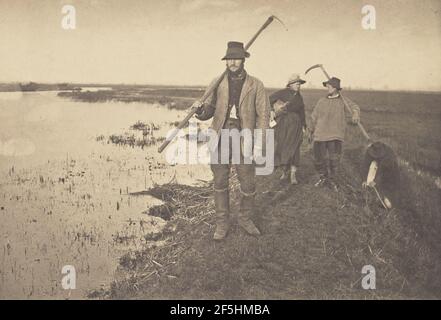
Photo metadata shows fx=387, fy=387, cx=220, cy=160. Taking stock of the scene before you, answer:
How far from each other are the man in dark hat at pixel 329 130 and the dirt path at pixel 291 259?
0.45 metres

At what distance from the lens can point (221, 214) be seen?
4.64 meters

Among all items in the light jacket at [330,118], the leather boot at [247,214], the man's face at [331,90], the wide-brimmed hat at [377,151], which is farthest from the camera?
the man's face at [331,90]

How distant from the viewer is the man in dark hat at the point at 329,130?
203 inches

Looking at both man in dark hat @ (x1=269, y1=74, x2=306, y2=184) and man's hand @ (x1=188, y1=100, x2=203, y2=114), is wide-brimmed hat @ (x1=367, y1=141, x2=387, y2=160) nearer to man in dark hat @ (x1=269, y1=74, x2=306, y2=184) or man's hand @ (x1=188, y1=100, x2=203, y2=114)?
man in dark hat @ (x1=269, y1=74, x2=306, y2=184)

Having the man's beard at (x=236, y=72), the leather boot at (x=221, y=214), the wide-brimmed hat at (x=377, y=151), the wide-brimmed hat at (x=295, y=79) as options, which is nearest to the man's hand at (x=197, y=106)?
the man's beard at (x=236, y=72)

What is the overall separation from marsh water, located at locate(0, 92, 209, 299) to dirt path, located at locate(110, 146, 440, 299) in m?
0.47

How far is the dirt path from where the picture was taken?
14.1 ft

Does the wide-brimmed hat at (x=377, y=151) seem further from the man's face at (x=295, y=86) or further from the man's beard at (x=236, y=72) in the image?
the man's beard at (x=236, y=72)

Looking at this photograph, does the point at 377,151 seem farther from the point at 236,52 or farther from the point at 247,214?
the point at 236,52

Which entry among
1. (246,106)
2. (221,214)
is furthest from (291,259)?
(246,106)

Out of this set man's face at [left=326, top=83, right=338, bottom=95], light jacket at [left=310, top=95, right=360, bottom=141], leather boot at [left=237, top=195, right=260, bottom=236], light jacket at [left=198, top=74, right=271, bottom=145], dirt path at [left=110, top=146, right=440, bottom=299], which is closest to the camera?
dirt path at [left=110, top=146, right=440, bottom=299]

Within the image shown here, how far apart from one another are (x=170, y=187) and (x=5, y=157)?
2189 millimetres

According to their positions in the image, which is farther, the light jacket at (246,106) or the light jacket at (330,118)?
the light jacket at (330,118)

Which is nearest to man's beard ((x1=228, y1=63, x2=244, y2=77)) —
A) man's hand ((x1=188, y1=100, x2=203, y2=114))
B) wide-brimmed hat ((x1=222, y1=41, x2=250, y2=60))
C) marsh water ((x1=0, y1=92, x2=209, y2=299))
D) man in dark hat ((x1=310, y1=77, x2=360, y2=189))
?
wide-brimmed hat ((x1=222, y1=41, x2=250, y2=60))
